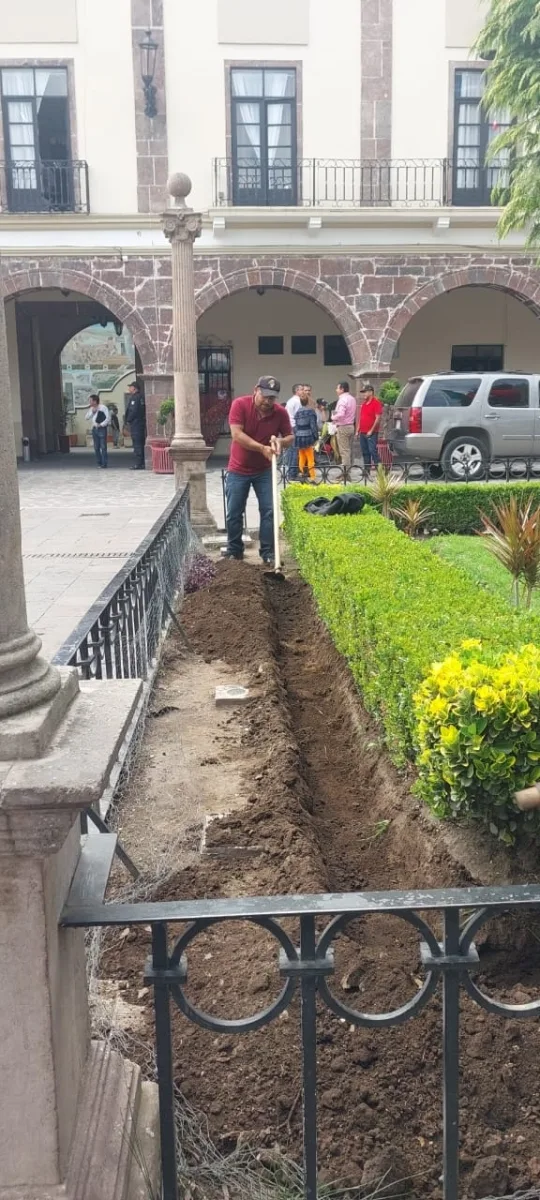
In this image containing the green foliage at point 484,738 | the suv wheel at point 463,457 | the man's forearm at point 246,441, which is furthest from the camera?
the suv wheel at point 463,457

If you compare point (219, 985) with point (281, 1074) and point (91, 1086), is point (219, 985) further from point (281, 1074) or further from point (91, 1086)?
point (91, 1086)

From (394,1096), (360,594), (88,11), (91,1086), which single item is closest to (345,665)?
(360,594)

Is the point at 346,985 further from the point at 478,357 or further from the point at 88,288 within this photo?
the point at 478,357

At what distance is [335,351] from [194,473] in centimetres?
1299

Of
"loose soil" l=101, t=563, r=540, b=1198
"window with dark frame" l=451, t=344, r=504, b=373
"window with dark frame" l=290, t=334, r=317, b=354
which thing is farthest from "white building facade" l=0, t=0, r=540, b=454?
"loose soil" l=101, t=563, r=540, b=1198

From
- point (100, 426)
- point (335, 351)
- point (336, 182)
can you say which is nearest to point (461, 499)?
point (336, 182)

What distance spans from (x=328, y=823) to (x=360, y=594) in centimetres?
124

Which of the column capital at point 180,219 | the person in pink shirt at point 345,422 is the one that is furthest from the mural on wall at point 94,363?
the column capital at point 180,219

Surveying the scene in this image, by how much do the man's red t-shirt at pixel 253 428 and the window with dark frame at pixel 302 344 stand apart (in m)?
14.7

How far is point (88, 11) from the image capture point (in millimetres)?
18172

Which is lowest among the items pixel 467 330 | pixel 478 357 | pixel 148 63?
pixel 478 357

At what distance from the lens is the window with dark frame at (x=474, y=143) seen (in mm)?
18781

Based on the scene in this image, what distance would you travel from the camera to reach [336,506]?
8.95 m

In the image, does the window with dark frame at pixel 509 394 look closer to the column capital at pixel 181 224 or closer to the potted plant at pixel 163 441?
the potted plant at pixel 163 441
